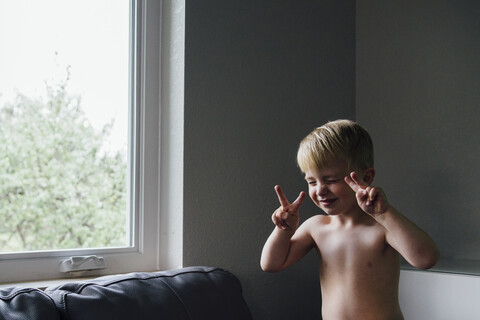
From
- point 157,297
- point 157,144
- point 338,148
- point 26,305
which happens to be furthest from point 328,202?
point 26,305

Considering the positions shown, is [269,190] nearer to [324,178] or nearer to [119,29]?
[324,178]

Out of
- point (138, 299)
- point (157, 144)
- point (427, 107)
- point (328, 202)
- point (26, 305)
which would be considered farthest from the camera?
point (427, 107)

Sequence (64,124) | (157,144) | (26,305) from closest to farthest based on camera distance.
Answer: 1. (26,305)
2. (64,124)
3. (157,144)

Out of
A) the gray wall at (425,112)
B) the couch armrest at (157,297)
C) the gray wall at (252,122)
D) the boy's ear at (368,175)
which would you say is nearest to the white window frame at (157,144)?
the gray wall at (252,122)

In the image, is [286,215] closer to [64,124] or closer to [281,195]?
[281,195]

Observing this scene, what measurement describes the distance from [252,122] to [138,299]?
753 millimetres

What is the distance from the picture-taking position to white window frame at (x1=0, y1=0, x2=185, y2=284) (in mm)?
1547

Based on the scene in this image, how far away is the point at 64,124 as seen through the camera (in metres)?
1.48

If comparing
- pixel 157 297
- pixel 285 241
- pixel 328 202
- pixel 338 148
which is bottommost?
pixel 157 297

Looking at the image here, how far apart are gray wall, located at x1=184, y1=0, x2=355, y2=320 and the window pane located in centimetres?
24

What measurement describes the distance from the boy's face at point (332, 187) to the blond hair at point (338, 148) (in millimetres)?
15

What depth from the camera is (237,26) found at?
65.8 inches

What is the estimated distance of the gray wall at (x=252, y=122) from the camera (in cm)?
156

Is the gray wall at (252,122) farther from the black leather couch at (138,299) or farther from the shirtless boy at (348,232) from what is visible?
the shirtless boy at (348,232)
